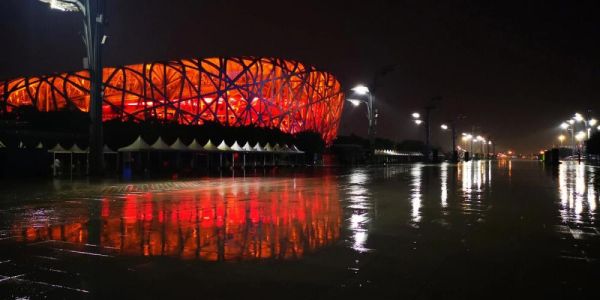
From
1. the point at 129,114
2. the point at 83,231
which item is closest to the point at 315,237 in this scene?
the point at 83,231

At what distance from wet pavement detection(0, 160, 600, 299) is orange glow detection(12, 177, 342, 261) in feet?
0.08

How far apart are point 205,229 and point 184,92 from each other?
76.5 meters

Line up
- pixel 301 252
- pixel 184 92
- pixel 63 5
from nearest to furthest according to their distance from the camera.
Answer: pixel 301 252 → pixel 63 5 → pixel 184 92

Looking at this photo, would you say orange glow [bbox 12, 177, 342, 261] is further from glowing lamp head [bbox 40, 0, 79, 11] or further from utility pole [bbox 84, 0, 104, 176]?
utility pole [bbox 84, 0, 104, 176]

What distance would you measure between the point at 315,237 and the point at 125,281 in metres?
3.26

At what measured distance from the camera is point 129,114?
78.0 metres

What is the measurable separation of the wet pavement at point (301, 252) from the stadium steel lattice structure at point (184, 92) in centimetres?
6662

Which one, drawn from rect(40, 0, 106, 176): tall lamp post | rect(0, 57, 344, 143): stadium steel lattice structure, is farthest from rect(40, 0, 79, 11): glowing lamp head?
rect(0, 57, 344, 143): stadium steel lattice structure

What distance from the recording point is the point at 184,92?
81875mm

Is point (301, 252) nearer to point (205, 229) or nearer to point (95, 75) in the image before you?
point (205, 229)

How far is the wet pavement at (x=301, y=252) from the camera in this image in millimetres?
4781

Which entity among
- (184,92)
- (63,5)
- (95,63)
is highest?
(184,92)

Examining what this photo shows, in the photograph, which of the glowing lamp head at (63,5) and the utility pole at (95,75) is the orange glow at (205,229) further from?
the utility pole at (95,75)

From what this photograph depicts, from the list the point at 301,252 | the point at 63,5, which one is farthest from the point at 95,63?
the point at 301,252
